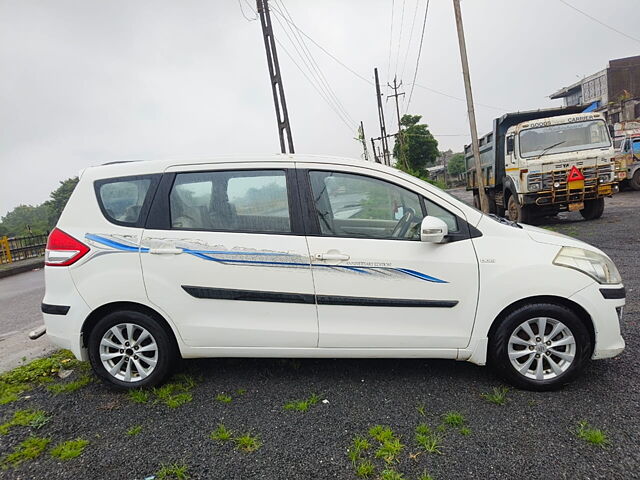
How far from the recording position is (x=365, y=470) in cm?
199

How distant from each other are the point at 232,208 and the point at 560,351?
97.7 inches

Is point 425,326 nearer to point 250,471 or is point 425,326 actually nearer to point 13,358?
point 250,471

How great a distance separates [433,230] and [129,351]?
7.73 feet

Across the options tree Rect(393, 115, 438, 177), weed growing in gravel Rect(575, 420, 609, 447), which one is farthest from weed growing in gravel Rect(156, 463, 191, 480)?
tree Rect(393, 115, 438, 177)

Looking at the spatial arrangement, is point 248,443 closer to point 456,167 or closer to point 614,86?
point 614,86

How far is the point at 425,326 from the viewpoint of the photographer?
2.67 meters

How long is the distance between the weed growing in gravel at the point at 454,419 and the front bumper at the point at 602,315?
1.05 metres

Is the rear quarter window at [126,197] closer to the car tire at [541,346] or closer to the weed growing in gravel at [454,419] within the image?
the weed growing in gravel at [454,419]

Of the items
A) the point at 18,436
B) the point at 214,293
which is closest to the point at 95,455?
the point at 18,436

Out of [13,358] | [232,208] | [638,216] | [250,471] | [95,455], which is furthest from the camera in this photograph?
[638,216]

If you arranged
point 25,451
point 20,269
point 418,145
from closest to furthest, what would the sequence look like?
point 25,451 < point 20,269 < point 418,145

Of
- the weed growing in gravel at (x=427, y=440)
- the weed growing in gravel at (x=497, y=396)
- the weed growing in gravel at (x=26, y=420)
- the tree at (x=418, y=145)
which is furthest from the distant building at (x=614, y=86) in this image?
the weed growing in gravel at (x=26, y=420)

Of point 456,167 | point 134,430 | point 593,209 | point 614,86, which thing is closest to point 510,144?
point 593,209

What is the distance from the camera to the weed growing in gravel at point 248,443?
7.30 feet
